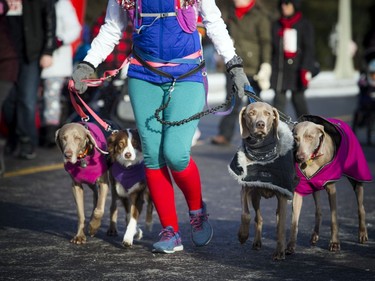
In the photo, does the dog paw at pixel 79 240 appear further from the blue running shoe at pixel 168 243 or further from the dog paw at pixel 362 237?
the dog paw at pixel 362 237

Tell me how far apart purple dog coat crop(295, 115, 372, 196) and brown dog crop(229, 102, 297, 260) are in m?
0.32

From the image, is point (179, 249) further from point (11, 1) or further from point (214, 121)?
point (214, 121)

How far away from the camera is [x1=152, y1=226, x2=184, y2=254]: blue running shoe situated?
821cm

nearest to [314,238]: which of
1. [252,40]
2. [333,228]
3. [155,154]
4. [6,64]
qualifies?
[333,228]

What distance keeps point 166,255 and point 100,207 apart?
797 millimetres

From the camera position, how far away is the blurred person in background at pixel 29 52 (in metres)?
13.5

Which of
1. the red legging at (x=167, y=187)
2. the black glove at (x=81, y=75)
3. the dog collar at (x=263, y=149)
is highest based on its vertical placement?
the black glove at (x=81, y=75)

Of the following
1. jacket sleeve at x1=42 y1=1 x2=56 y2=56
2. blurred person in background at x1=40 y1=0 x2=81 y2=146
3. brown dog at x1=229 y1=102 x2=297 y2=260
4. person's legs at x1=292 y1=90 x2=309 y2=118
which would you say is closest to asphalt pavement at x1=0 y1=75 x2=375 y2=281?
brown dog at x1=229 y1=102 x2=297 y2=260

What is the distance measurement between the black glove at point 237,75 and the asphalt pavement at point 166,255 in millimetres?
1138

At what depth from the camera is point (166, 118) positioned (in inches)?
322

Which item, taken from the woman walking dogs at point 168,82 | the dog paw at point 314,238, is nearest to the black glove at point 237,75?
the woman walking dogs at point 168,82

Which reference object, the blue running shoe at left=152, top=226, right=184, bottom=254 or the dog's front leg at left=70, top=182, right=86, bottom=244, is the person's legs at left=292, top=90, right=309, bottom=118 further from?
the blue running shoe at left=152, top=226, right=184, bottom=254

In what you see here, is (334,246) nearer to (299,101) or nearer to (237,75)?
(237,75)

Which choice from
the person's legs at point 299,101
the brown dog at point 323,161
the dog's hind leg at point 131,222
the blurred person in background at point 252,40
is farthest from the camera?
the person's legs at point 299,101
